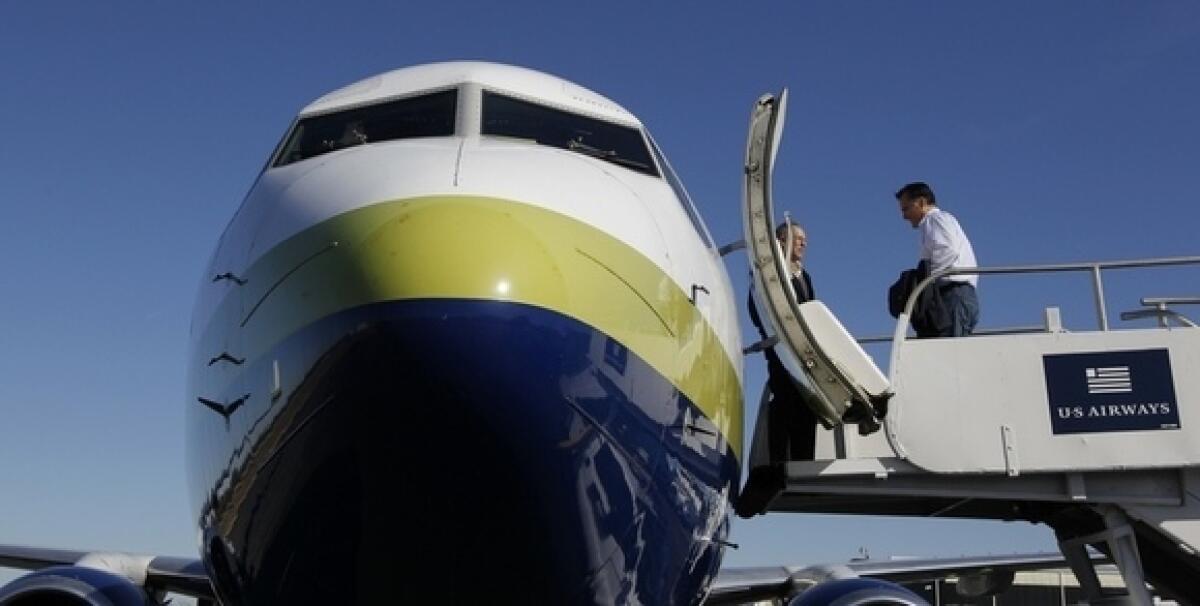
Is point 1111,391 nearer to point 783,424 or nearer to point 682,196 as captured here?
point 783,424

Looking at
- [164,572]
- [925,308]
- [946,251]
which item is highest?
[946,251]

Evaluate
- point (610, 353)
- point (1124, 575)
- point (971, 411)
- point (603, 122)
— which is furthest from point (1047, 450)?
point (610, 353)

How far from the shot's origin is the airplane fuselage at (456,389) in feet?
12.7

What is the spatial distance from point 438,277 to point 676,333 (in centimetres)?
131

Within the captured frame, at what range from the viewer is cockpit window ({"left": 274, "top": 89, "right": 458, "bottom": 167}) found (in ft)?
18.9

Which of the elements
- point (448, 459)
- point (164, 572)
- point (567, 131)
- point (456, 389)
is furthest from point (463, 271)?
point (164, 572)

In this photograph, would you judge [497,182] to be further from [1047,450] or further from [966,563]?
[966,563]

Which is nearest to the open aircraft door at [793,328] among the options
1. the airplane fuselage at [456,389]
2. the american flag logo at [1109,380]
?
the airplane fuselage at [456,389]

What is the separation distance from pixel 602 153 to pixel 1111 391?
414 centimetres

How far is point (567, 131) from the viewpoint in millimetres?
6156

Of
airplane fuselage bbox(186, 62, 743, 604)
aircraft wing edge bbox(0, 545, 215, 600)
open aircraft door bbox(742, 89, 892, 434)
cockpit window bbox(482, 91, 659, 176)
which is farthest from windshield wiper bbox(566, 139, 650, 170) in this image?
aircraft wing edge bbox(0, 545, 215, 600)

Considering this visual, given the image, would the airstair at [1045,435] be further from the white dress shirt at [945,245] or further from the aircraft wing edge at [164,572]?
the aircraft wing edge at [164,572]

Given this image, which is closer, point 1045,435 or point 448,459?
point 448,459

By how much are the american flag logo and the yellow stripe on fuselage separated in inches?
169
